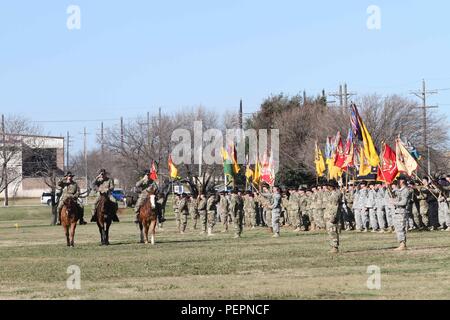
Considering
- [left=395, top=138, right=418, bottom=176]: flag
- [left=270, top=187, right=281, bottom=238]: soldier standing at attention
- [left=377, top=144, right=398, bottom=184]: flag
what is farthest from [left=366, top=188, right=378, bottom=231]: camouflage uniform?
[left=395, top=138, right=418, bottom=176]: flag

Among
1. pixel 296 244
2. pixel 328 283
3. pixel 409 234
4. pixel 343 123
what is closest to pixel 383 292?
pixel 328 283

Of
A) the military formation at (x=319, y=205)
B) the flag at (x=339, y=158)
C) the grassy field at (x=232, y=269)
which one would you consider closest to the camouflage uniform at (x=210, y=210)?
the military formation at (x=319, y=205)

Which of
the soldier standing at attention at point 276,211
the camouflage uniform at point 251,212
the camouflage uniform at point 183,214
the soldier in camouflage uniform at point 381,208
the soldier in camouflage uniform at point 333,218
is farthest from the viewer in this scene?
the camouflage uniform at point 251,212

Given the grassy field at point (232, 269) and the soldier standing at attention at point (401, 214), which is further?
the soldier standing at attention at point (401, 214)

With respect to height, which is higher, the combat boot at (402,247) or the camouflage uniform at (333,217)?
the camouflage uniform at (333,217)

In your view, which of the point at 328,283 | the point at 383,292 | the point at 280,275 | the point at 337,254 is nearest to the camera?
the point at 383,292

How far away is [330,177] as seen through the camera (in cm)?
4578

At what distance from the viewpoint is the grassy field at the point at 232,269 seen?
55.7ft

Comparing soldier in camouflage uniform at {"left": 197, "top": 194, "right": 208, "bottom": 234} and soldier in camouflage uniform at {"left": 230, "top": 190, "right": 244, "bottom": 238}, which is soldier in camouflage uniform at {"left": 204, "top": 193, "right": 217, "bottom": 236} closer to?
soldier in camouflage uniform at {"left": 197, "top": 194, "right": 208, "bottom": 234}

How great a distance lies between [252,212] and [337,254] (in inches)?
867

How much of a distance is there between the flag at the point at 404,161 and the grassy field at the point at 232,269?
214cm

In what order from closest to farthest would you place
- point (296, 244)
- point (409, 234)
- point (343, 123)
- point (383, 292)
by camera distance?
point (383, 292) → point (296, 244) → point (409, 234) → point (343, 123)

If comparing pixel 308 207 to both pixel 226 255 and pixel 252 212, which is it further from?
pixel 226 255

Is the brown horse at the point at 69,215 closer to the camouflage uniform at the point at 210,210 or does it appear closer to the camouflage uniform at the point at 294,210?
the camouflage uniform at the point at 210,210
